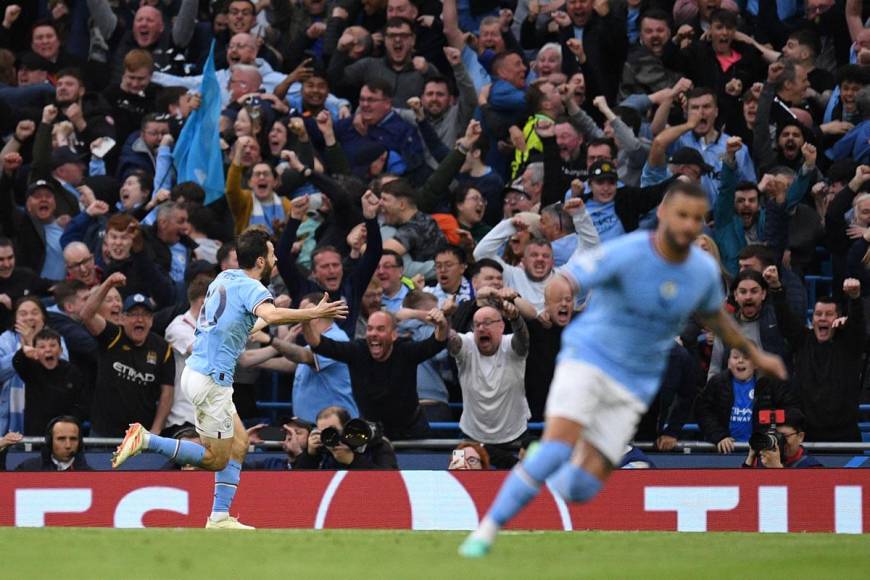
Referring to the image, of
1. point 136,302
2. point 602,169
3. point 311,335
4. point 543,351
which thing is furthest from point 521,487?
point 602,169

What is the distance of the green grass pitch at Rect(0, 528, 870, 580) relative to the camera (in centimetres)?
898

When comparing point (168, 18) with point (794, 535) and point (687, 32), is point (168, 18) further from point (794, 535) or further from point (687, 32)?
point (794, 535)

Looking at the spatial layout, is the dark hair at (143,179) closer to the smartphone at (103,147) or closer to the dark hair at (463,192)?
the smartphone at (103,147)

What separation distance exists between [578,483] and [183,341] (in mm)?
7329

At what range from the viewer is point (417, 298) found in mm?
15102

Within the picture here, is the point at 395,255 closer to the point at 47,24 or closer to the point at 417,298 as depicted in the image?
the point at 417,298

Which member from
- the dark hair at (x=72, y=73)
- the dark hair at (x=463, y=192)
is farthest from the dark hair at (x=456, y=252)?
the dark hair at (x=72, y=73)

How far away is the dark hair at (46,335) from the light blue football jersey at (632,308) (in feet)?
24.8

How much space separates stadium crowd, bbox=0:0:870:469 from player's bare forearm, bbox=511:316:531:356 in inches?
1.6

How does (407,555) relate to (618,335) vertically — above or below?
below

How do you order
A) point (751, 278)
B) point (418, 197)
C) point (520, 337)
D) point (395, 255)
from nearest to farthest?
point (520, 337), point (751, 278), point (395, 255), point (418, 197)

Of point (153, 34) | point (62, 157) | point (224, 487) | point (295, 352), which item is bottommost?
point (224, 487)

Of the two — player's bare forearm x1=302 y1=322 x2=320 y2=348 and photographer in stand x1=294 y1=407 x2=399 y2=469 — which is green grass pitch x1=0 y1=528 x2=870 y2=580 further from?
player's bare forearm x1=302 y1=322 x2=320 y2=348

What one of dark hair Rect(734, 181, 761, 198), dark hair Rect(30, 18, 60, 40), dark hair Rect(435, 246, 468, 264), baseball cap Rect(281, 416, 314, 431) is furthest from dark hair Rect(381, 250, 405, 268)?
dark hair Rect(30, 18, 60, 40)
